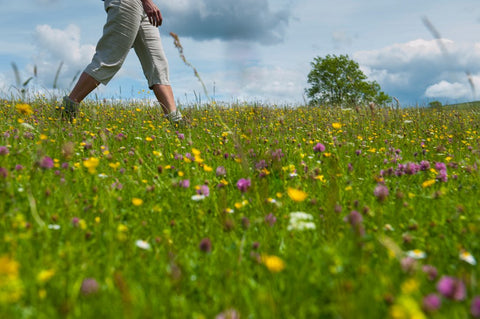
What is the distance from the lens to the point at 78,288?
1.44 meters

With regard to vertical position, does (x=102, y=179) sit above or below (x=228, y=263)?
above

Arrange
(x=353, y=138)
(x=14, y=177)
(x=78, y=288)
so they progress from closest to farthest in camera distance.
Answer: (x=78, y=288), (x=14, y=177), (x=353, y=138)

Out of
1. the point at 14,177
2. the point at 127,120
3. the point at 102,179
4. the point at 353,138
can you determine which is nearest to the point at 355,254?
the point at 102,179

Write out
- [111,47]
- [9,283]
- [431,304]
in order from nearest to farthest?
[431,304], [9,283], [111,47]

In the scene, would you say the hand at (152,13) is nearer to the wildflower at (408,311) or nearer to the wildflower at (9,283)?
the wildflower at (9,283)

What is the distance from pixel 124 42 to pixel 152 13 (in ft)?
1.83

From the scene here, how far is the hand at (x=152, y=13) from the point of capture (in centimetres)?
507

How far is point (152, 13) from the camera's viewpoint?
5.13 meters

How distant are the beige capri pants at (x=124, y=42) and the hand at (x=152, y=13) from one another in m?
0.07

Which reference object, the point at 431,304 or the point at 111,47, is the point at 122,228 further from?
the point at 111,47

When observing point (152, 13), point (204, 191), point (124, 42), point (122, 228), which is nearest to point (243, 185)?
point (204, 191)

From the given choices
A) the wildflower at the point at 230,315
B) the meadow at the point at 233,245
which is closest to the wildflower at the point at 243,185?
the meadow at the point at 233,245

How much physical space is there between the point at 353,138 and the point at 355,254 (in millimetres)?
3731

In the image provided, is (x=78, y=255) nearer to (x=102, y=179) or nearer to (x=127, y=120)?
(x=102, y=179)
